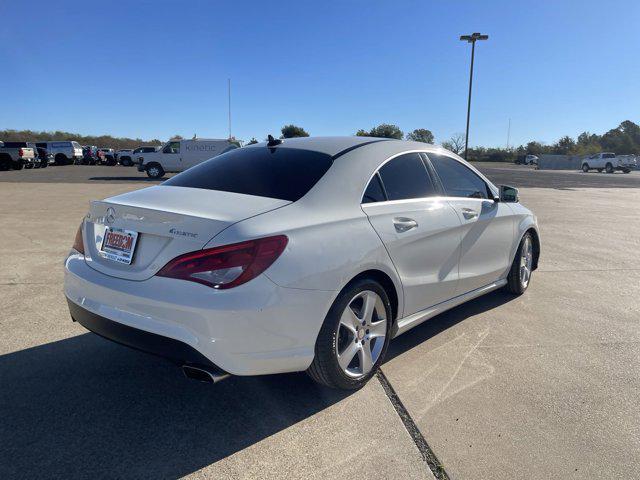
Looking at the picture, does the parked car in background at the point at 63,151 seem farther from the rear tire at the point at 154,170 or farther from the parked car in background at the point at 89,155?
the rear tire at the point at 154,170

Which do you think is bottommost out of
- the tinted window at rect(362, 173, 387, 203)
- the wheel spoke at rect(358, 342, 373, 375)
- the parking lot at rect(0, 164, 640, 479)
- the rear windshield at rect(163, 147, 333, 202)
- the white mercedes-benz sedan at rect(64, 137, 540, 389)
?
the parking lot at rect(0, 164, 640, 479)

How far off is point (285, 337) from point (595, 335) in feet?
9.69

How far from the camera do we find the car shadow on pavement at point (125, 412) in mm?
2350

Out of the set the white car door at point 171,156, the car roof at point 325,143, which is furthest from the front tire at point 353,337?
the white car door at point 171,156

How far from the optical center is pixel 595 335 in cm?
409

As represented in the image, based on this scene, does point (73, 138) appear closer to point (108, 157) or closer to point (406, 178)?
point (108, 157)

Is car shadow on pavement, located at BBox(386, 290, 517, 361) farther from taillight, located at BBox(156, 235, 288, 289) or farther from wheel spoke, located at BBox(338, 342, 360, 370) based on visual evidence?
taillight, located at BBox(156, 235, 288, 289)

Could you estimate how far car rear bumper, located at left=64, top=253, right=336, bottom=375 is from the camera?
2.38 meters

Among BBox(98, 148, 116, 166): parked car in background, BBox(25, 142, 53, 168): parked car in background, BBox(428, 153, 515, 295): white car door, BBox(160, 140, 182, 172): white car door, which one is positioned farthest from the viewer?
BBox(98, 148, 116, 166): parked car in background

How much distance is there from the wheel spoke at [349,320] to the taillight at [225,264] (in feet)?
2.27

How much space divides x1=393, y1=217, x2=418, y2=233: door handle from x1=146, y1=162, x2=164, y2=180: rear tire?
932 inches

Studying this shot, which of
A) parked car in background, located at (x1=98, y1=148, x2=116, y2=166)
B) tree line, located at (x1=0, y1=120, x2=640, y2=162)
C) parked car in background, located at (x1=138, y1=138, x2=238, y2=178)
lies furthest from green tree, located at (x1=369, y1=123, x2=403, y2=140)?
tree line, located at (x1=0, y1=120, x2=640, y2=162)

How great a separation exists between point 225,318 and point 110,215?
1056mm

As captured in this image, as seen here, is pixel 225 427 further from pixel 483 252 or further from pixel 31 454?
pixel 483 252
